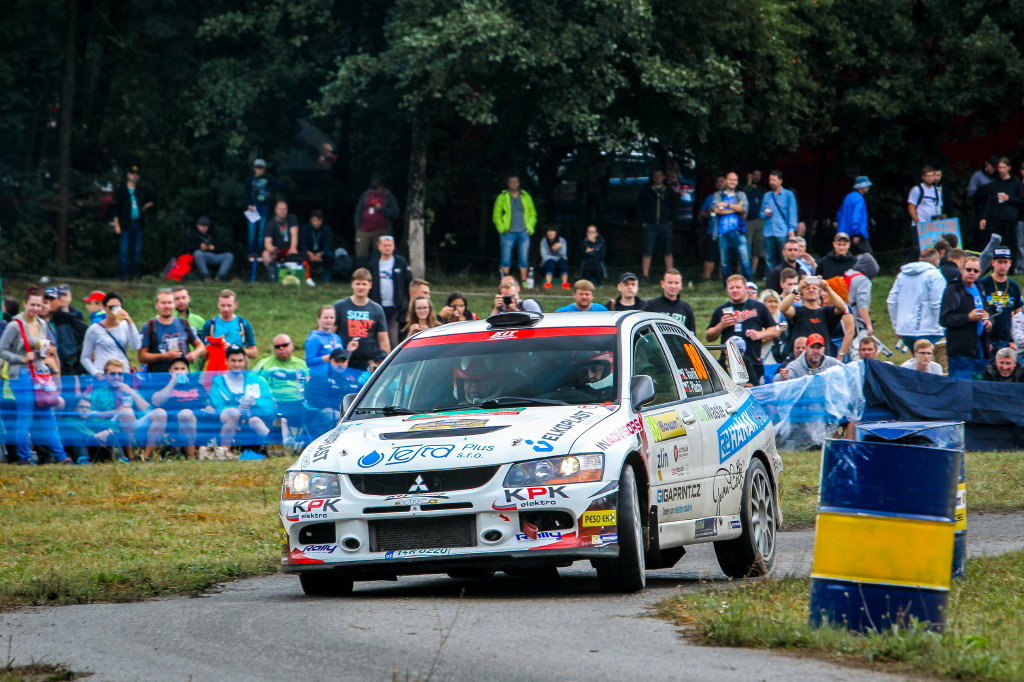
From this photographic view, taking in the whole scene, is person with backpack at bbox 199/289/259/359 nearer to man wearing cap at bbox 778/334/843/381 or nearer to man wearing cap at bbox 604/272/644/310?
man wearing cap at bbox 604/272/644/310

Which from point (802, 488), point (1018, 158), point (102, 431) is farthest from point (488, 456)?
point (1018, 158)

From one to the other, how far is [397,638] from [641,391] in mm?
2501

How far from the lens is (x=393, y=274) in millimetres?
21078

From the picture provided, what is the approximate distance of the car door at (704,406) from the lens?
9945 millimetres

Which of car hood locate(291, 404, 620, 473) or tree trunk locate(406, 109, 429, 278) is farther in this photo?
tree trunk locate(406, 109, 429, 278)

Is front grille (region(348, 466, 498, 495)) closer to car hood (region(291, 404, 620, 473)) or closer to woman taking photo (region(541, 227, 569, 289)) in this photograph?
car hood (region(291, 404, 620, 473))

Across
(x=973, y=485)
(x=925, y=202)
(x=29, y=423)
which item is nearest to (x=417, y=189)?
(x=925, y=202)

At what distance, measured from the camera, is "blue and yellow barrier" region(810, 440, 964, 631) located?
22.9 ft

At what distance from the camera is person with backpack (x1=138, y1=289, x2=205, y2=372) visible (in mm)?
18328

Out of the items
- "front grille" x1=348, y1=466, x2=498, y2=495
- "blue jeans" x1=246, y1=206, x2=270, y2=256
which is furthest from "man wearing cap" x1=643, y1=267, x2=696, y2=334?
"blue jeans" x1=246, y1=206, x2=270, y2=256

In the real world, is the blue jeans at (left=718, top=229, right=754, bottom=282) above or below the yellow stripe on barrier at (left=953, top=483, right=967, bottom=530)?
above

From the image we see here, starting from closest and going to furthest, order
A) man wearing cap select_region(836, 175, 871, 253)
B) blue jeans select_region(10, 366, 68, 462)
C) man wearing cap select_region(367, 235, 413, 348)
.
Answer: blue jeans select_region(10, 366, 68, 462)
man wearing cap select_region(367, 235, 413, 348)
man wearing cap select_region(836, 175, 871, 253)

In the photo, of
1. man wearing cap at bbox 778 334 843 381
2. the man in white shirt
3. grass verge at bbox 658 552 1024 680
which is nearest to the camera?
grass verge at bbox 658 552 1024 680

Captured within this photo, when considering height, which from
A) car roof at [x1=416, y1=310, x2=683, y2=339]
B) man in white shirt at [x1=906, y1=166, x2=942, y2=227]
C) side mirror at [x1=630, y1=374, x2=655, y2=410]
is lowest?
side mirror at [x1=630, y1=374, x2=655, y2=410]
